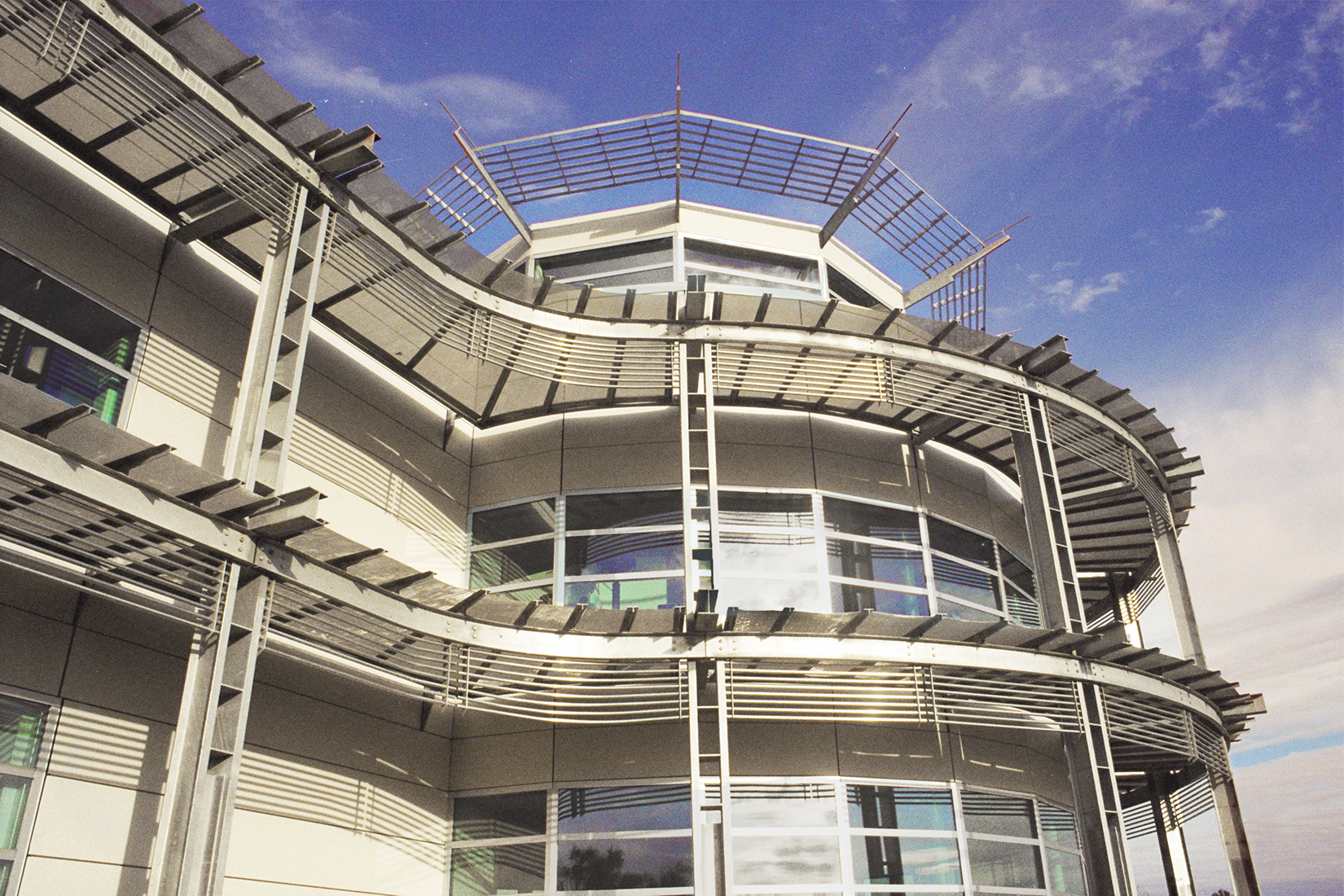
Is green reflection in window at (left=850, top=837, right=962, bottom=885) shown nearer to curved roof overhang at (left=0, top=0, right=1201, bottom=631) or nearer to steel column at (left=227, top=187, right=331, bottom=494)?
curved roof overhang at (left=0, top=0, right=1201, bottom=631)

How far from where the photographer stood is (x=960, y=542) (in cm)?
1457

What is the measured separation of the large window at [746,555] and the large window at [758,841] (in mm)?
2294

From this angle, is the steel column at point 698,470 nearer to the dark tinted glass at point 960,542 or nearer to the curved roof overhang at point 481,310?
the curved roof overhang at point 481,310

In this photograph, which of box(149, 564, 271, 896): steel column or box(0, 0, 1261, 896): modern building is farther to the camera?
box(0, 0, 1261, 896): modern building

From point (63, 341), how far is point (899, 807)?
1014 centimetres

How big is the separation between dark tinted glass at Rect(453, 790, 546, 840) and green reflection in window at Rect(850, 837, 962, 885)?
3.67 m

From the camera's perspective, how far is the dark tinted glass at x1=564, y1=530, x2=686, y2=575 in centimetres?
1312

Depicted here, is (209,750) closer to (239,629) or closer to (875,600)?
(239,629)

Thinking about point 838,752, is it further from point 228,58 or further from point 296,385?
point 228,58

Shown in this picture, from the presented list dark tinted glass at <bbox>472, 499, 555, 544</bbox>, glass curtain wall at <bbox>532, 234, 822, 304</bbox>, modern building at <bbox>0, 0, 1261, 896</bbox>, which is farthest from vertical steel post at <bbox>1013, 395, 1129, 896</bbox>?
dark tinted glass at <bbox>472, 499, 555, 544</bbox>

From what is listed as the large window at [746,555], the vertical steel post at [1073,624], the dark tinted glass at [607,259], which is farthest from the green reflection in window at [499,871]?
the dark tinted glass at [607,259]

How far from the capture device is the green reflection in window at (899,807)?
39.1 feet

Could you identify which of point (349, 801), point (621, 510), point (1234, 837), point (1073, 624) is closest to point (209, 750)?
point (349, 801)

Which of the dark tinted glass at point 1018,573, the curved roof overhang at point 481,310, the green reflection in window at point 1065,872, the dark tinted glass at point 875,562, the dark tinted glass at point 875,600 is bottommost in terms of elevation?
the green reflection in window at point 1065,872
